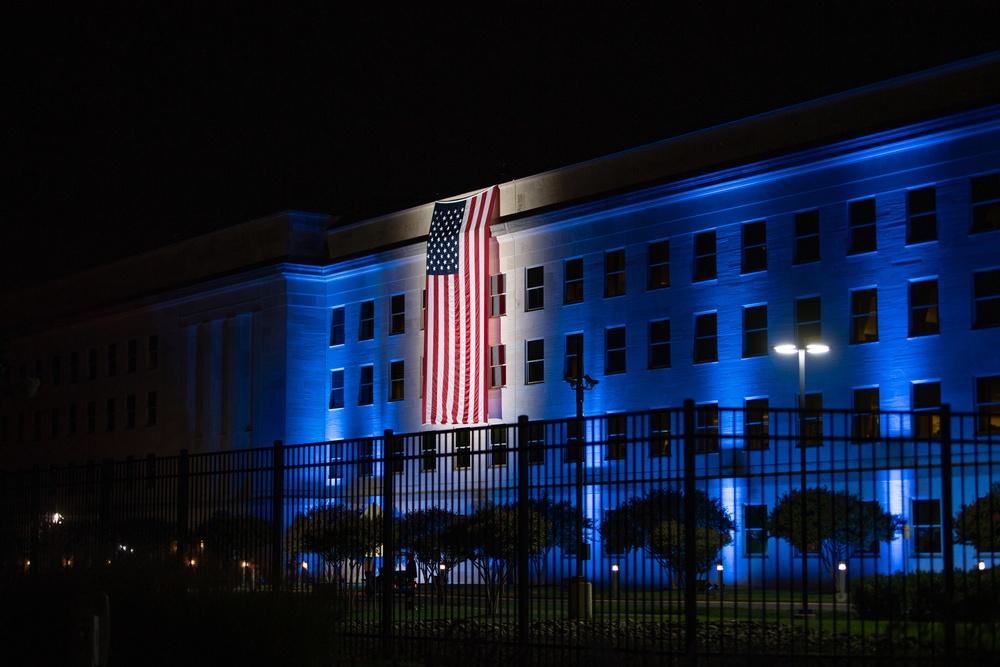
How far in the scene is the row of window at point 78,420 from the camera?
88294 mm

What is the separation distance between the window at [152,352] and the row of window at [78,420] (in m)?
1.80

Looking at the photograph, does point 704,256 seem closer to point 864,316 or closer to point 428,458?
point 864,316

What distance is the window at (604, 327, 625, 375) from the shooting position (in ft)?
200

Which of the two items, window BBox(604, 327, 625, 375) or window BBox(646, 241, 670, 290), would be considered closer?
window BBox(646, 241, 670, 290)

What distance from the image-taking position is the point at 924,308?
166 ft

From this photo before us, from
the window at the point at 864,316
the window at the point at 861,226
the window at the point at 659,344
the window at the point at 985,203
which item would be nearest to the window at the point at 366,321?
the window at the point at 659,344

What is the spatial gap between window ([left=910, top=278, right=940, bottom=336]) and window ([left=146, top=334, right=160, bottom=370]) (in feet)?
164

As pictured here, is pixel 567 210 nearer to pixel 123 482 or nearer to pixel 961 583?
pixel 123 482

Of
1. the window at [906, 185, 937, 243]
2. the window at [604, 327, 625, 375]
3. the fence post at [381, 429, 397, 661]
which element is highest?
the window at [906, 185, 937, 243]

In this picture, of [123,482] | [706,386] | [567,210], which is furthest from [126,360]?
[123,482]

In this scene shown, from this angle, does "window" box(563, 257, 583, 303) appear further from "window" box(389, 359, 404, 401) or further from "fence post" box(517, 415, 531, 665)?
"fence post" box(517, 415, 531, 665)

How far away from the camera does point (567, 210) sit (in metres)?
62.8

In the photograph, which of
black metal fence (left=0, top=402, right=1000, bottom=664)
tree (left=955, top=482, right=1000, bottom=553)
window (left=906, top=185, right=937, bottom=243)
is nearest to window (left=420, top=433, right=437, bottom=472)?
black metal fence (left=0, top=402, right=1000, bottom=664)

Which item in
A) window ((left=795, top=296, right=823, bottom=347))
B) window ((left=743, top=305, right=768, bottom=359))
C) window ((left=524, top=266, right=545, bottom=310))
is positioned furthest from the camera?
window ((left=524, top=266, right=545, bottom=310))
